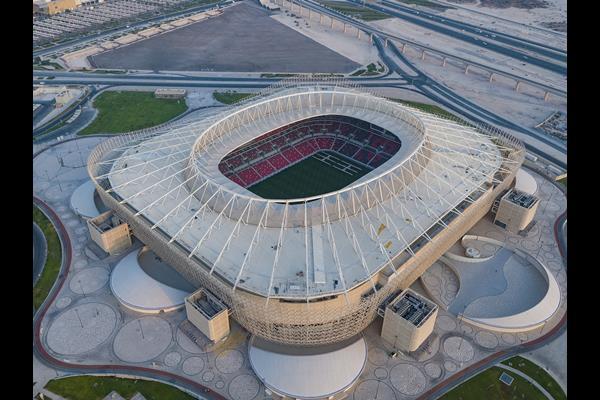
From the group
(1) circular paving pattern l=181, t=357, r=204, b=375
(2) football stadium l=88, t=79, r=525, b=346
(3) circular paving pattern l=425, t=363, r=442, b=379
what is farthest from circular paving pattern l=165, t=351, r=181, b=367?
(3) circular paving pattern l=425, t=363, r=442, b=379

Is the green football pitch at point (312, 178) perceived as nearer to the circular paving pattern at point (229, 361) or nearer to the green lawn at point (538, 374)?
the circular paving pattern at point (229, 361)

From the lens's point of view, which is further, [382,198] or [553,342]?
[382,198]

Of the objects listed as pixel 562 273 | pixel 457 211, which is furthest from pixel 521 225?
pixel 457 211

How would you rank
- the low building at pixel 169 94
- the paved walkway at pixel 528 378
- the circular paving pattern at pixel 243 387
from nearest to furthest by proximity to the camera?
the circular paving pattern at pixel 243 387 < the paved walkway at pixel 528 378 < the low building at pixel 169 94

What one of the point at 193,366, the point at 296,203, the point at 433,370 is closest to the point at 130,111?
the point at 296,203

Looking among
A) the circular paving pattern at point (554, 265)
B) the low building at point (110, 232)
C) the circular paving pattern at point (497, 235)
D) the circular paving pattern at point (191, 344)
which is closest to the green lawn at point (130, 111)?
the low building at point (110, 232)

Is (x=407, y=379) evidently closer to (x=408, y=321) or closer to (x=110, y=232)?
(x=408, y=321)

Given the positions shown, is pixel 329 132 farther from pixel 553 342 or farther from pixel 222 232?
pixel 553 342

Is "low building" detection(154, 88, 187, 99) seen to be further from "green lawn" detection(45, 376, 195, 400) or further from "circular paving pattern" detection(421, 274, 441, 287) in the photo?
"circular paving pattern" detection(421, 274, 441, 287)
